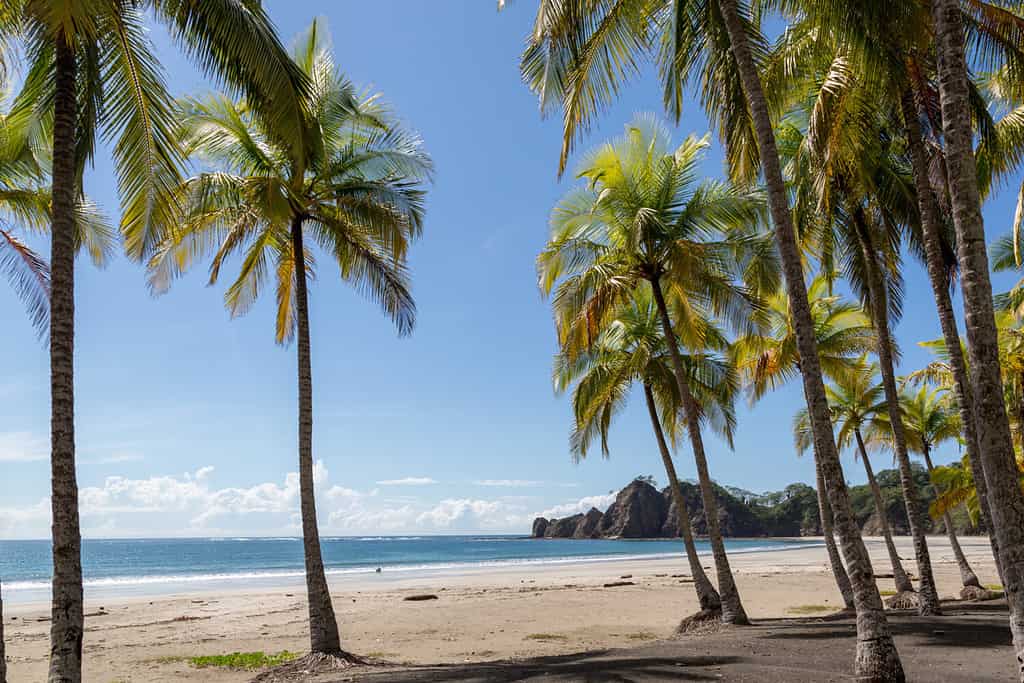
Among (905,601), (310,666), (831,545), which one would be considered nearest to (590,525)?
(831,545)

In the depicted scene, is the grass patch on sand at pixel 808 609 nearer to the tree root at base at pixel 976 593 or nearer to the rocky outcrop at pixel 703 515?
the tree root at base at pixel 976 593

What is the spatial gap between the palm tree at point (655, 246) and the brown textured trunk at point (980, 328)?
7562 millimetres

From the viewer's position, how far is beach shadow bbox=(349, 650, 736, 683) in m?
7.40

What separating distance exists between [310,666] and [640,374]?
9.53 meters

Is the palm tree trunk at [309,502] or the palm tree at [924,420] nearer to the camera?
the palm tree trunk at [309,502]

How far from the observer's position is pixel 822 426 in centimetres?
695

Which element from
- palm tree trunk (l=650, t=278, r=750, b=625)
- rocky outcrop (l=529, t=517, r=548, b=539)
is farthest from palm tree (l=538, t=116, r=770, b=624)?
rocky outcrop (l=529, t=517, r=548, b=539)

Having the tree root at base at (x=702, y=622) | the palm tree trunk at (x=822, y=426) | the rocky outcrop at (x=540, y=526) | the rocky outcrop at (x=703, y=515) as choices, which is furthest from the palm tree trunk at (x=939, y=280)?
the rocky outcrop at (x=540, y=526)

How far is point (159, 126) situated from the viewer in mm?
8094

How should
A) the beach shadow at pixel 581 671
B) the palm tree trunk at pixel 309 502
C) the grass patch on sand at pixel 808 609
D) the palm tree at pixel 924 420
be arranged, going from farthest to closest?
the palm tree at pixel 924 420, the grass patch on sand at pixel 808 609, the palm tree trunk at pixel 309 502, the beach shadow at pixel 581 671

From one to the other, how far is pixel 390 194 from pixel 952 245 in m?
9.99

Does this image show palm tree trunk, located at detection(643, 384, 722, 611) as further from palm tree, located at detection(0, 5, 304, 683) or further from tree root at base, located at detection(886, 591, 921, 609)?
palm tree, located at detection(0, 5, 304, 683)

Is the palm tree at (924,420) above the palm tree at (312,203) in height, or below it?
below

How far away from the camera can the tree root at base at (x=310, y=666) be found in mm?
9852
